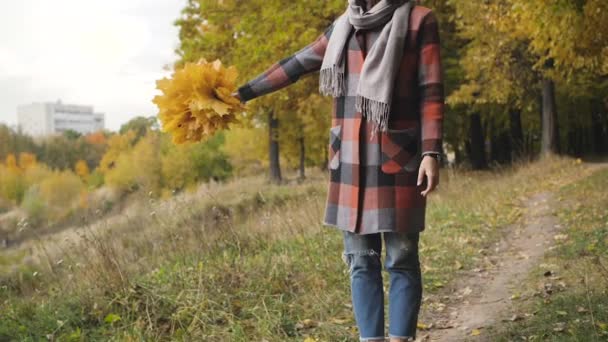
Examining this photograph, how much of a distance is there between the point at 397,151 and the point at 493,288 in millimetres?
2871

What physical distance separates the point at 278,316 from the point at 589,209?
591cm

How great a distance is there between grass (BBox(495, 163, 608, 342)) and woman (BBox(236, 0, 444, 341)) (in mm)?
1189

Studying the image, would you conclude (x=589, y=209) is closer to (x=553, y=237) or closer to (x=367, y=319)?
(x=553, y=237)

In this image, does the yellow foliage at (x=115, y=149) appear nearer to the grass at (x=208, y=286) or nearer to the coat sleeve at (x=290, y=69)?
the grass at (x=208, y=286)

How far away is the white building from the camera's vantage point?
11306cm

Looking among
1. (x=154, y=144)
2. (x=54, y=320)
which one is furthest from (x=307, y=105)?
(x=154, y=144)

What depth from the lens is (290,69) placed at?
3.30 m

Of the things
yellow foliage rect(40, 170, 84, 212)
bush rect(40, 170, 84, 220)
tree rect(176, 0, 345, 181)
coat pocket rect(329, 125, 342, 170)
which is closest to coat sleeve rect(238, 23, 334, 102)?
coat pocket rect(329, 125, 342, 170)

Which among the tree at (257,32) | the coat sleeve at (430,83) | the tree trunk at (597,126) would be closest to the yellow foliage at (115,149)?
the tree at (257,32)

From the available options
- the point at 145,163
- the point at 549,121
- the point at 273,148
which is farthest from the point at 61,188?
the point at 549,121

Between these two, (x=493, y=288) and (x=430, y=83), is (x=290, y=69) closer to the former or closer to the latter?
(x=430, y=83)

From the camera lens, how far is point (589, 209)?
27.6 ft

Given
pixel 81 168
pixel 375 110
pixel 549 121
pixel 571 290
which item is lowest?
pixel 571 290

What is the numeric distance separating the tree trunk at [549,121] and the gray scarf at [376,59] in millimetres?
14528
